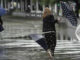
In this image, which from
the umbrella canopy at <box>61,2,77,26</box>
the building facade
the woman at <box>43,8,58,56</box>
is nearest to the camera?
the woman at <box>43,8,58,56</box>

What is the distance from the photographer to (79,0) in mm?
49000

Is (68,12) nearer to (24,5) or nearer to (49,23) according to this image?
(49,23)

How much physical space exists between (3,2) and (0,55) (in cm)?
7538

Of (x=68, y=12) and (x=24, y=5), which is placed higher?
(x=68, y=12)

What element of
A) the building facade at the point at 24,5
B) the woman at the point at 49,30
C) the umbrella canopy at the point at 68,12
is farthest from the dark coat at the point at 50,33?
the building facade at the point at 24,5

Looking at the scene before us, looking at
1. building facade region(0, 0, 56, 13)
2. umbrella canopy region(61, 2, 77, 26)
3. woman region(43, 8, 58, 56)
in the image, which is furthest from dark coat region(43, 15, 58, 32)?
building facade region(0, 0, 56, 13)

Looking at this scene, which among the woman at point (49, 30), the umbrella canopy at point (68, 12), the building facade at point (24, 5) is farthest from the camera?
the building facade at point (24, 5)

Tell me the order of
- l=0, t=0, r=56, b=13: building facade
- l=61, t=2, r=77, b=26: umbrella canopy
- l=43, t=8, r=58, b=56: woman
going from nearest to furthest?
l=43, t=8, r=58, b=56: woman → l=61, t=2, r=77, b=26: umbrella canopy → l=0, t=0, r=56, b=13: building facade

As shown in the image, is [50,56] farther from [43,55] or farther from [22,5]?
[22,5]

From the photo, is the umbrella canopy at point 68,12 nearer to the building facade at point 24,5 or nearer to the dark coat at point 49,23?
the dark coat at point 49,23

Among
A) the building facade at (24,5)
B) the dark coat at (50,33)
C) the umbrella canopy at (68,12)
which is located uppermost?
the dark coat at (50,33)

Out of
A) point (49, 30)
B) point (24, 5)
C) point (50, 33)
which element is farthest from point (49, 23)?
point (24, 5)

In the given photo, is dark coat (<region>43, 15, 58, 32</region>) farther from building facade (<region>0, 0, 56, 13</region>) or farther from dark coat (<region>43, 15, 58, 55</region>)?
building facade (<region>0, 0, 56, 13</region>)

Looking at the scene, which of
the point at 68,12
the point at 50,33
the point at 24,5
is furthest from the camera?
the point at 24,5
